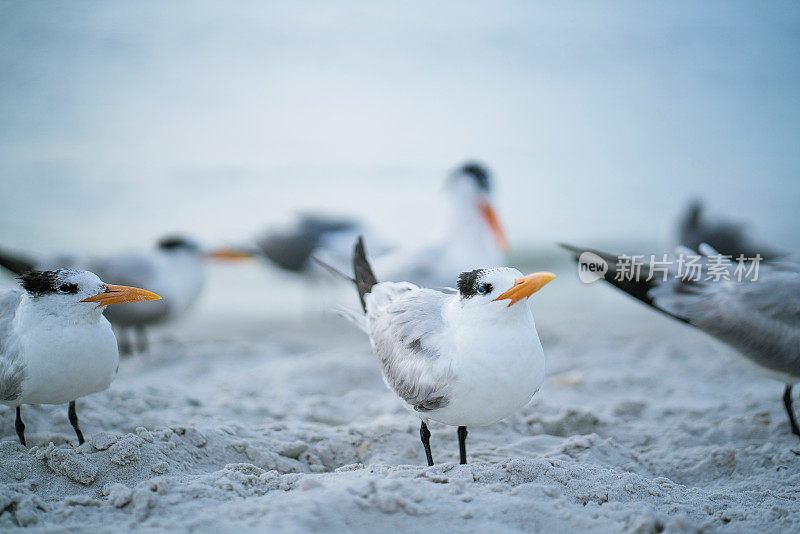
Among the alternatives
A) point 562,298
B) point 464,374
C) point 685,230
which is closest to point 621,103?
point 562,298

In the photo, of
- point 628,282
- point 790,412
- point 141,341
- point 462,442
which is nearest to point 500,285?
point 462,442

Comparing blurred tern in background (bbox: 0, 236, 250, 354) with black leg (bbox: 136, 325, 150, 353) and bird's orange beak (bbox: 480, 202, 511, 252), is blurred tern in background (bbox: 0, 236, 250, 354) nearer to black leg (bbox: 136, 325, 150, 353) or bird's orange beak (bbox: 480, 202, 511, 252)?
black leg (bbox: 136, 325, 150, 353)

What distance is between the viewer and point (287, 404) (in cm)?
377

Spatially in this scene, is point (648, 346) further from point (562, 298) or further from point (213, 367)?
point (213, 367)

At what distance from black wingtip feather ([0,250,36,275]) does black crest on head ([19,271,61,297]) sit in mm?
2010

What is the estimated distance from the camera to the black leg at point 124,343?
5404 millimetres

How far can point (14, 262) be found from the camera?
178 inches

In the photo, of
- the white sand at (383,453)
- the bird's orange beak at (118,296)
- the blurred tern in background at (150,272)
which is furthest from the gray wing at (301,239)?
the bird's orange beak at (118,296)

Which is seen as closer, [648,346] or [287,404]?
[287,404]

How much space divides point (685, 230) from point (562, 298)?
2051 mm

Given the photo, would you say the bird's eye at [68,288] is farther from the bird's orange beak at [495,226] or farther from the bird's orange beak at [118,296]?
the bird's orange beak at [495,226]

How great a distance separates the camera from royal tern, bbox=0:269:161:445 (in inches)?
102

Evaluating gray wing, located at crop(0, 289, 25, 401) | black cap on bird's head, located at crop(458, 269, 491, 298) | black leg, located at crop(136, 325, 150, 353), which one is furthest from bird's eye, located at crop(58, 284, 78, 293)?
black leg, located at crop(136, 325, 150, 353)

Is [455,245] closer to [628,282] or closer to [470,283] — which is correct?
[628,282]
